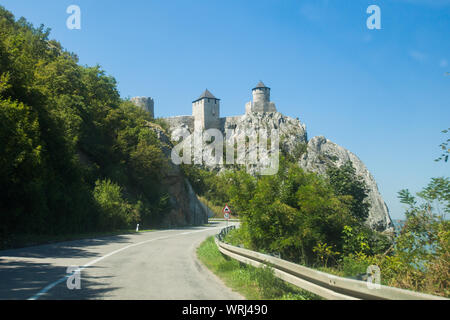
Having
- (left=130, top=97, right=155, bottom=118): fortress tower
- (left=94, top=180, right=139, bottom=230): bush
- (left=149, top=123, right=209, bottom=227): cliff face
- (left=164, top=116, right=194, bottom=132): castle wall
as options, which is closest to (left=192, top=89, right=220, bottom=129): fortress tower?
(left=164, top=116, right=194, bottom=132): castle wall

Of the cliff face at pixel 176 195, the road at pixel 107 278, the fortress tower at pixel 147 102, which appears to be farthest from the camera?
the fortress tower at pixel 147 102

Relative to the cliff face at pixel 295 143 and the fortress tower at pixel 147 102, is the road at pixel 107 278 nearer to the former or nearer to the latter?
the cliff face at pixel 295 143

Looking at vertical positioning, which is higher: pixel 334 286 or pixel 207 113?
pixel 207 113

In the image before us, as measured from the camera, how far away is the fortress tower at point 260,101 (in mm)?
127625

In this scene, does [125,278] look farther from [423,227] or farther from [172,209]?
[172,209]

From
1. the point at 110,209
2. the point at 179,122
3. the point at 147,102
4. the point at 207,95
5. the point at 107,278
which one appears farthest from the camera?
the point at 207,95

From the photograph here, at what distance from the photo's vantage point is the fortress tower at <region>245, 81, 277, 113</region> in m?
128

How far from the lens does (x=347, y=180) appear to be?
35.2m

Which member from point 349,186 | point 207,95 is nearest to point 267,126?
point 207,95

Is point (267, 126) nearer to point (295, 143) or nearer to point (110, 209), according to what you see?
point (295, 143)

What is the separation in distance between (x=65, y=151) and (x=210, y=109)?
103 metres

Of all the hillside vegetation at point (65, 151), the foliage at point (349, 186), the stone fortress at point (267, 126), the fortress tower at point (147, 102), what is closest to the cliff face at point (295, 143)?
the stone fortress at point (267, 126)

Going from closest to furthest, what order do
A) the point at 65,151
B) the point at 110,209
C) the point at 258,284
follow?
the point at 258,284 → the point at 65,151 → the point at 110,209

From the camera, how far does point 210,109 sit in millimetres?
127375
